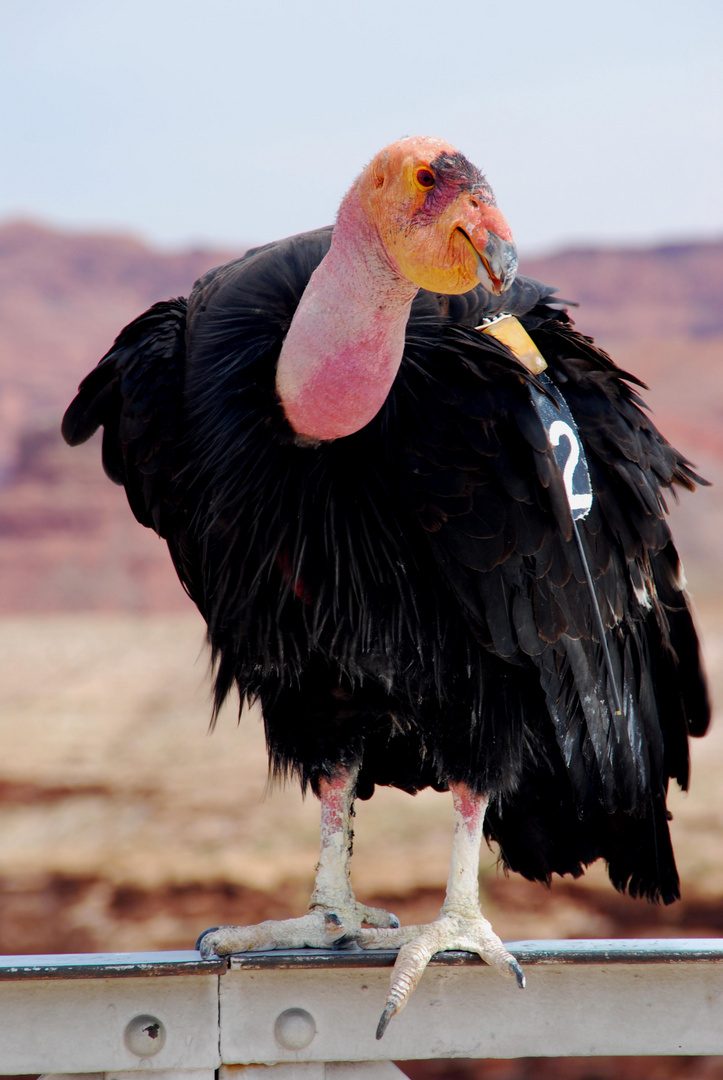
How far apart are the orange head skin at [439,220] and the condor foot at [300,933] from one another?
1.48 m

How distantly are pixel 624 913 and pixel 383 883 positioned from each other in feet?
7.90

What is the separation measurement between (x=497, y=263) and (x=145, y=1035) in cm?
160

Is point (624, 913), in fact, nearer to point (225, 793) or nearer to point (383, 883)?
point (383, 883)

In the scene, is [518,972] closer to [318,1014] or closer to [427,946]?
[427,946]

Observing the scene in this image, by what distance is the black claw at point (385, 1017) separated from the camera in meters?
2.14

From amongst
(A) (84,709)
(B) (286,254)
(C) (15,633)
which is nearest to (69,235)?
(C) (15,633)

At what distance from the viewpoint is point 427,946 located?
2.36 metres

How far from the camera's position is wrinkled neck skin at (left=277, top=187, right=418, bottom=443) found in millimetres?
2203

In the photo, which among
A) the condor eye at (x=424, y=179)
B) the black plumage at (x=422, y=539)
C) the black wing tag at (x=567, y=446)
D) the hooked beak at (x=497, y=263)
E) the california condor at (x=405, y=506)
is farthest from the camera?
the black wing tag at (x=567, y=446)

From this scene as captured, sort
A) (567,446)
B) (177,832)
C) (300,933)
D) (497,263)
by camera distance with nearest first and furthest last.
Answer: (497,263) < (567,446) < (300,933) < (177,832)

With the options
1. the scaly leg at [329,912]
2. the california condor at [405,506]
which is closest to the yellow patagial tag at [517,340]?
the california condor at [405,506]

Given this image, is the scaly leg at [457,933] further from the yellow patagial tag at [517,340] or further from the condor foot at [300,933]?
the yellow patagial tag at [517,340]

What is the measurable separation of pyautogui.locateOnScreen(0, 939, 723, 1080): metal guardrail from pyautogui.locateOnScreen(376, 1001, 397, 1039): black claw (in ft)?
0.19

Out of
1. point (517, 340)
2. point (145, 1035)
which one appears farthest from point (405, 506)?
point (145, 1035)
